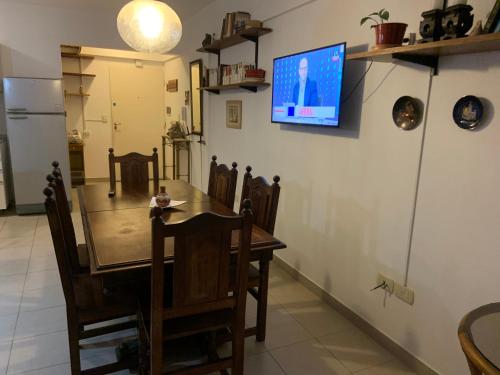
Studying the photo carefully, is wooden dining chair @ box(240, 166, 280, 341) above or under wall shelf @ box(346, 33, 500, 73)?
under

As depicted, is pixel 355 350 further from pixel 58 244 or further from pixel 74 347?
pixel 58 244

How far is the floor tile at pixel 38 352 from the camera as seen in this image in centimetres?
197

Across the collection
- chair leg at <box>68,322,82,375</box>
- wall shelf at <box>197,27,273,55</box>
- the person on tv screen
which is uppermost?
wall shelf at <box>197,27,273,55</box>

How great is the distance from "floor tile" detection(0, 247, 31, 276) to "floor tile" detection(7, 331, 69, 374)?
1.10 meters

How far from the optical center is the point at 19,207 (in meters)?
4.56

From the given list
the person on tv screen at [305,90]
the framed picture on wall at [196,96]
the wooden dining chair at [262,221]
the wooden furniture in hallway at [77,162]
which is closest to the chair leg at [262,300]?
the wooden dining chair at [262,221]

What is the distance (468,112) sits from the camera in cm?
165

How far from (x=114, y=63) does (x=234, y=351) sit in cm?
636

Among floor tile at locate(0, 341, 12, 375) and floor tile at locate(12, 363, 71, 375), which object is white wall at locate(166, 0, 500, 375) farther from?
floor tile at locate(0, 341, 12, 375)

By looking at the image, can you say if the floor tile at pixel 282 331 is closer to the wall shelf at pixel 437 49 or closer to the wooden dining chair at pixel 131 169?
the wooden dining chair at pixel 131 169

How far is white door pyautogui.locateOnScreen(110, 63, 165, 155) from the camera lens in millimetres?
6773

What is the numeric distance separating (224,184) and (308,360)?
136 centimetres

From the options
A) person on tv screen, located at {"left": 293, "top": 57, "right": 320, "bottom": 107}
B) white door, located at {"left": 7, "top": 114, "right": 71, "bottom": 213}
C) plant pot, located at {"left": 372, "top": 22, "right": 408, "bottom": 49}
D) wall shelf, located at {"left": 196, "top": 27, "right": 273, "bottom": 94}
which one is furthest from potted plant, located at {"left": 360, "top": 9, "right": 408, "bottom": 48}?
white door, located at {"left": 7, "top": 114, "right": 71, "bottom": 213}

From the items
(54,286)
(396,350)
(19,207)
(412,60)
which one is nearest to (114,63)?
(19,207)
